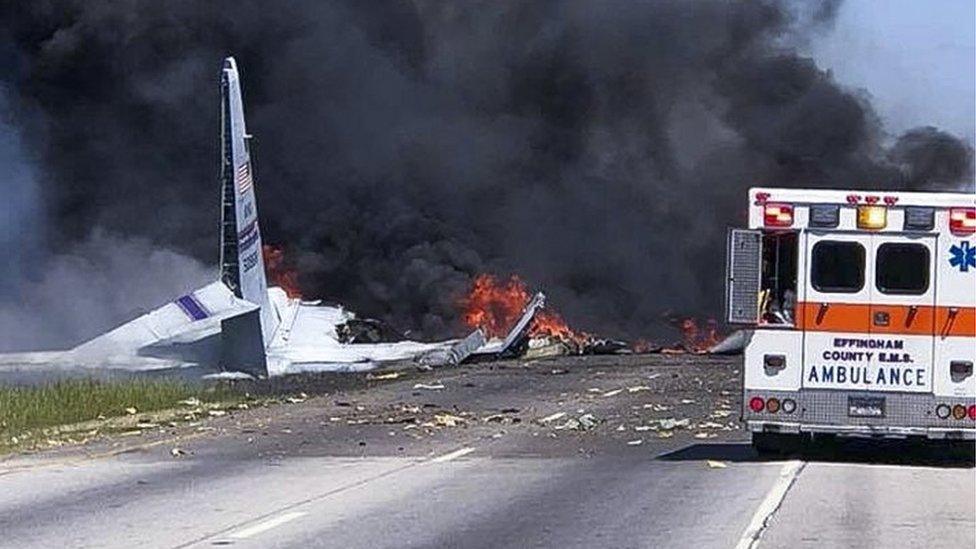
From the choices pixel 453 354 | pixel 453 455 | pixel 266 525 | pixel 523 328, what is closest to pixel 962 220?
pixel 453 455

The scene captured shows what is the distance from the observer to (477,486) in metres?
17.8

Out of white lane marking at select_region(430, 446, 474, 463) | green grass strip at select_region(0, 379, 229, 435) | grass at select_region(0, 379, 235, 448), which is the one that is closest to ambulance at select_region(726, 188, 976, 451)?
white lane marking at select_region(430, 446, 474, 463)

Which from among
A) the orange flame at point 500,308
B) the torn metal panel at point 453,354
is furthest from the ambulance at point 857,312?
the orange flame at point 500,308

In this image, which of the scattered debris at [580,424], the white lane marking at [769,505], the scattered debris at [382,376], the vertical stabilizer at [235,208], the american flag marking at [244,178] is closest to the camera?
the white lane marking at [769,505]

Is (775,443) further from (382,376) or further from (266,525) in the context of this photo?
(382,376)

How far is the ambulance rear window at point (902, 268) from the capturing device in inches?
771

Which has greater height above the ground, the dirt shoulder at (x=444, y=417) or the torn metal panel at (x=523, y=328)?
the torn metal panel at (x=523, y=328)

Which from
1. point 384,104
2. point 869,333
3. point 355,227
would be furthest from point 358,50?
point 869,333

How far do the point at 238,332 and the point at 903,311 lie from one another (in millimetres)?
20584

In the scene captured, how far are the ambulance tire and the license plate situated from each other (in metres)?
0.96

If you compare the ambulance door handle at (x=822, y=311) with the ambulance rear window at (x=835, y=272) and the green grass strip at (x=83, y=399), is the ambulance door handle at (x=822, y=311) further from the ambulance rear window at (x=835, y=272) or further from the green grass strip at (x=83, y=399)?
the green grass strip at (x=83, y=399)

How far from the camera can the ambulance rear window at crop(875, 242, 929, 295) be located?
19578 mm

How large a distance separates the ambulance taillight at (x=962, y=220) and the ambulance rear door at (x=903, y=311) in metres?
0.23

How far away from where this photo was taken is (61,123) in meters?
56.4
